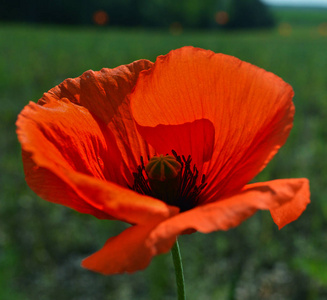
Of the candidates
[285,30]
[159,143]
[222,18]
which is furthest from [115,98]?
[222,18]

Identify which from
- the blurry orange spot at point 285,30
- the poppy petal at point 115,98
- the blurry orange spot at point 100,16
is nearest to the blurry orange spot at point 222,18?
the blurry orange spot at point 285,30

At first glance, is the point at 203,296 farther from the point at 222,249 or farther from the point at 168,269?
the point at 222,249

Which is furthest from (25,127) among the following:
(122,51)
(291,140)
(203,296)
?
(122,51)

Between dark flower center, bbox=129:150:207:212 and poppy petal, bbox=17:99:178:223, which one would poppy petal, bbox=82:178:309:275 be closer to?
poppy petal, bbox=17:99:178:223

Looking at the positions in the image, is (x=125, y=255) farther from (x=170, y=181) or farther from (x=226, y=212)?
(x=170, y=181)

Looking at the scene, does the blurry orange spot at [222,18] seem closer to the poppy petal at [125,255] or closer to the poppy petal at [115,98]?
the poppy petal at [115,98]

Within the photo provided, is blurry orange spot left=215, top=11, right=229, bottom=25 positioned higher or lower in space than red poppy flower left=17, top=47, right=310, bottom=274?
lower

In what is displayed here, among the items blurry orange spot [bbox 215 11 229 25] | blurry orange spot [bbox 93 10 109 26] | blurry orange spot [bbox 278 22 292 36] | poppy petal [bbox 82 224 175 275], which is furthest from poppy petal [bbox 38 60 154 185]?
blurry orange spot [bbox 215 11 229 25]
